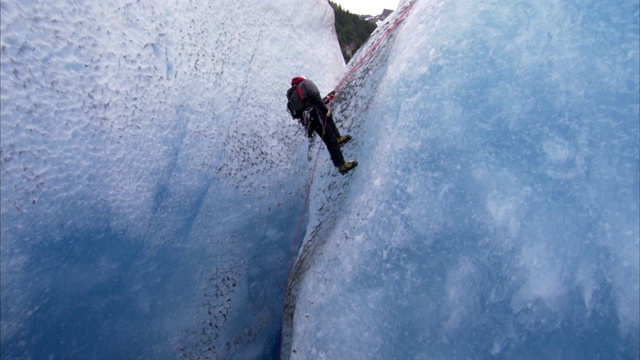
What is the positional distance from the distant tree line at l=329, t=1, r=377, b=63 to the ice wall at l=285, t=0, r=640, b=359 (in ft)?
30.3

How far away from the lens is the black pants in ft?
12.3

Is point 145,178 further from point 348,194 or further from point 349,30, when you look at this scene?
point 349,30

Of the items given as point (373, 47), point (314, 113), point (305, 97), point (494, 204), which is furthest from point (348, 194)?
point (373, 47)

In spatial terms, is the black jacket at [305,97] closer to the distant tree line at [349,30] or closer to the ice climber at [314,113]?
the ice climber at [314,113]

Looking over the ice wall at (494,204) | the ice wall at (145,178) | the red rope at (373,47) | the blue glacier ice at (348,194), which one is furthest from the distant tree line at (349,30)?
the ice wall at (494,204)

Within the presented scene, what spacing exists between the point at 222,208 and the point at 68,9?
184 centimetres

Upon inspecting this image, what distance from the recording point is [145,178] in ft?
11.1

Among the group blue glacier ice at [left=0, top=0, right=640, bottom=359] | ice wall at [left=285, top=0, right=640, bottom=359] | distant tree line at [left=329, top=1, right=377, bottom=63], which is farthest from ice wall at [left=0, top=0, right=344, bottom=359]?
distant tree line at [left=329, top=1, right=377, bottom=63]

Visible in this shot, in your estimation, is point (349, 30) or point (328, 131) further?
point (349, 30)

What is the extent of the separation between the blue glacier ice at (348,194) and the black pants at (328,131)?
178 millimetres

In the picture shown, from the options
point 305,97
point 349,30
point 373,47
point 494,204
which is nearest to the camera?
point 494,204

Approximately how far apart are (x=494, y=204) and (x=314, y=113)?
63.1 inches

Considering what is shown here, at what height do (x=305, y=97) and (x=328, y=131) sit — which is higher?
(x=305, y=97)

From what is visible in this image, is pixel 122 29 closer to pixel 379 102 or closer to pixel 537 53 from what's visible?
pixel 379 102
